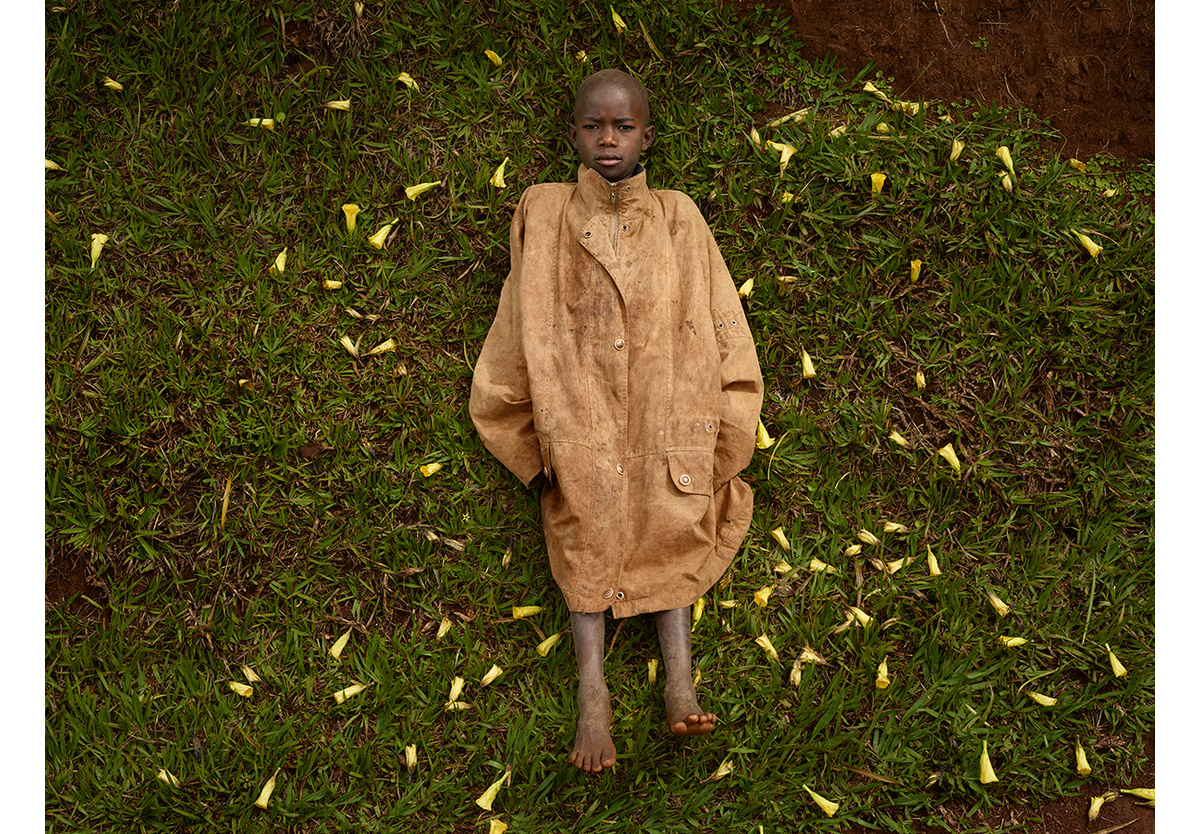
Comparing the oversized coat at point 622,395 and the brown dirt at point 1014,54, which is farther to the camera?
the brown dirt at point 1014,54

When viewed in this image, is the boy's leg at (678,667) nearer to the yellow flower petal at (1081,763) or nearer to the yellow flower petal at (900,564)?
the yellow flower petal at (900,564)

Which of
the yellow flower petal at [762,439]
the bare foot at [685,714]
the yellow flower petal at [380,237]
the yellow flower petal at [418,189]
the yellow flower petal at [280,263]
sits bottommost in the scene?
the bare foot at [685,714]

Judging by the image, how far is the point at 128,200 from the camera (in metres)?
3.11

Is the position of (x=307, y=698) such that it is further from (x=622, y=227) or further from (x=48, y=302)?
(x=622, y=227)

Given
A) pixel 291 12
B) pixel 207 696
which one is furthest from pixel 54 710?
pixel 291 12

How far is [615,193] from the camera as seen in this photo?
2771 mm

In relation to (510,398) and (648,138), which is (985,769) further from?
(648,138)

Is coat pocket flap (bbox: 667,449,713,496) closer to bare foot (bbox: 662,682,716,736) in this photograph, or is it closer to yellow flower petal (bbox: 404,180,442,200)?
bare foot (bbox: 662,682,716,736)

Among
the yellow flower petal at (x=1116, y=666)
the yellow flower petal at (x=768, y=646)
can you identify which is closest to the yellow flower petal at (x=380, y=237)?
the yellow flower petal at (x=768, y=646)

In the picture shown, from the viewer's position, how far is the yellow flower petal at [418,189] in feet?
10.1

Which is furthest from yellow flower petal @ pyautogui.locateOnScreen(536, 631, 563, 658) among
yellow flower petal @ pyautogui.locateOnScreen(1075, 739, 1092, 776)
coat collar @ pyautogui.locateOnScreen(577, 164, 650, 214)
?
yellow flower petal @ pyautogui.locateOnScreen(1075, 739, 1092, 776)

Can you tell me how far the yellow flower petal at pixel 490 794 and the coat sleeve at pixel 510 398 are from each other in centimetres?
108

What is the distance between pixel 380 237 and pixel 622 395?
117cm

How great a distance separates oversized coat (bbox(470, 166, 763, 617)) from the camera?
9.02ft
